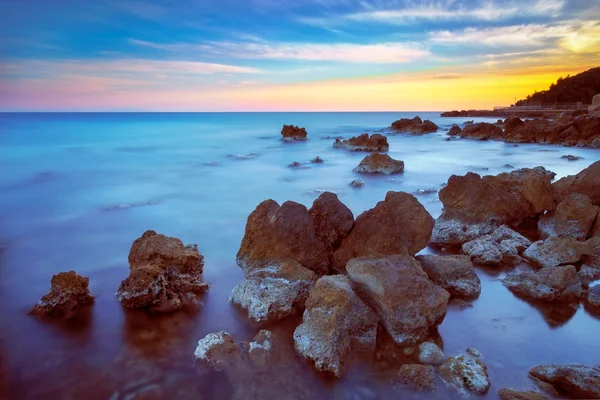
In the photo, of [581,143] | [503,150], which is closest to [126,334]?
[503,150]

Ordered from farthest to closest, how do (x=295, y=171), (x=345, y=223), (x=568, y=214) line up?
(x=295, y=171) → (x=568, y=214) → (x=345, y=223)

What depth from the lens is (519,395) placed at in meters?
4.00

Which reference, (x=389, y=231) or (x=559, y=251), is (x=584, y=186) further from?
(x=389, y=231)

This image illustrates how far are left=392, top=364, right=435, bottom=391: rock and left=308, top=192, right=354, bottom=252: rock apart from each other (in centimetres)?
257

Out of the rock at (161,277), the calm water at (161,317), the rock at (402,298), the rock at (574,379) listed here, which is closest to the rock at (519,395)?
the calm water at (161,317)

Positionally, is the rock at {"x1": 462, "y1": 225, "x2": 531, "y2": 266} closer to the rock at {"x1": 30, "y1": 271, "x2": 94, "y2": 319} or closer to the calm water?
the calm water

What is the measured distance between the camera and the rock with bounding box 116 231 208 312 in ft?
19.3

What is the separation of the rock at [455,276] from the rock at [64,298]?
5.43m

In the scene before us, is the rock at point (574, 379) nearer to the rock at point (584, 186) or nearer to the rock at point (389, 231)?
the rock at point (389, 231)

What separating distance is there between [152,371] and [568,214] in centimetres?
867

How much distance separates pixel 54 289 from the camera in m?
6.02

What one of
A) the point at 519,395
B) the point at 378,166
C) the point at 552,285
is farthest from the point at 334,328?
the point at 378,166

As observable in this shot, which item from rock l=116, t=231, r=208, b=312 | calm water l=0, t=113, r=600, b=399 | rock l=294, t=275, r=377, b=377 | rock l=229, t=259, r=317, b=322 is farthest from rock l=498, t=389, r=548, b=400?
rock l=116, t=231, r=208, b=312

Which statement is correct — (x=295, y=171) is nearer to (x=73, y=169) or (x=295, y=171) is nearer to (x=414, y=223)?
(x=73, y=169)
